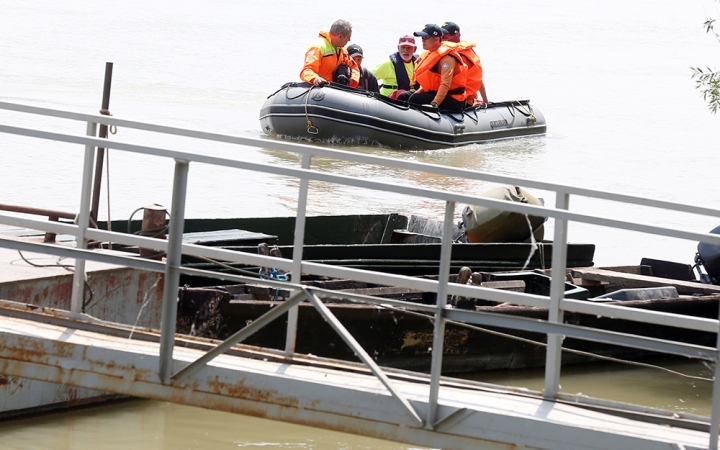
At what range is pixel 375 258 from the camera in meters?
7.63

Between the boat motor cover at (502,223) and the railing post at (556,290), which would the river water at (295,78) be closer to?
the boat motor cover at (502,223)

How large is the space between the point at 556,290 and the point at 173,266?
1414 millimetres

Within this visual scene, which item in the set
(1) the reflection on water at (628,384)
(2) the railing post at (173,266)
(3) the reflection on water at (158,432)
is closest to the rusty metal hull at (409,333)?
(1) the reflection on water at (628,384)

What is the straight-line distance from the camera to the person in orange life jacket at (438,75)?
14703 mm

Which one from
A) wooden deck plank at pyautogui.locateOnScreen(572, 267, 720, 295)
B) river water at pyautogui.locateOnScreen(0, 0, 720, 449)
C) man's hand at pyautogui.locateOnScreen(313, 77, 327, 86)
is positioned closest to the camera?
river water at pyautogui.locateOnScreen(0, 0, 720, 449)

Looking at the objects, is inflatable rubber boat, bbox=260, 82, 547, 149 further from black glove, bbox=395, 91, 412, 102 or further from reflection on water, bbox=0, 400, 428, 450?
reflection on water, bbox=0, 400, 428, 450


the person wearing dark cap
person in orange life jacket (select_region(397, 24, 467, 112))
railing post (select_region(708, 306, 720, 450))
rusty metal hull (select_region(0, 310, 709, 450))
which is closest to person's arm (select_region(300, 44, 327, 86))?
the person wearing dark cap

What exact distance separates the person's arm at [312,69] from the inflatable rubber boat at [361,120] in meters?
0.15

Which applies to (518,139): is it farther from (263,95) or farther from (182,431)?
(182,431)

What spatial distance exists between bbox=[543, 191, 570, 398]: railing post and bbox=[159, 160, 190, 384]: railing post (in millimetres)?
1363

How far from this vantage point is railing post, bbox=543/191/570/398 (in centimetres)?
361

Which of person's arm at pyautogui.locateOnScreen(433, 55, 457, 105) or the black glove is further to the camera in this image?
the black glove

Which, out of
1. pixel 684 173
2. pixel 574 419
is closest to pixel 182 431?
pixel 574 419

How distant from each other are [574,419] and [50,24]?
3441 centimetres
